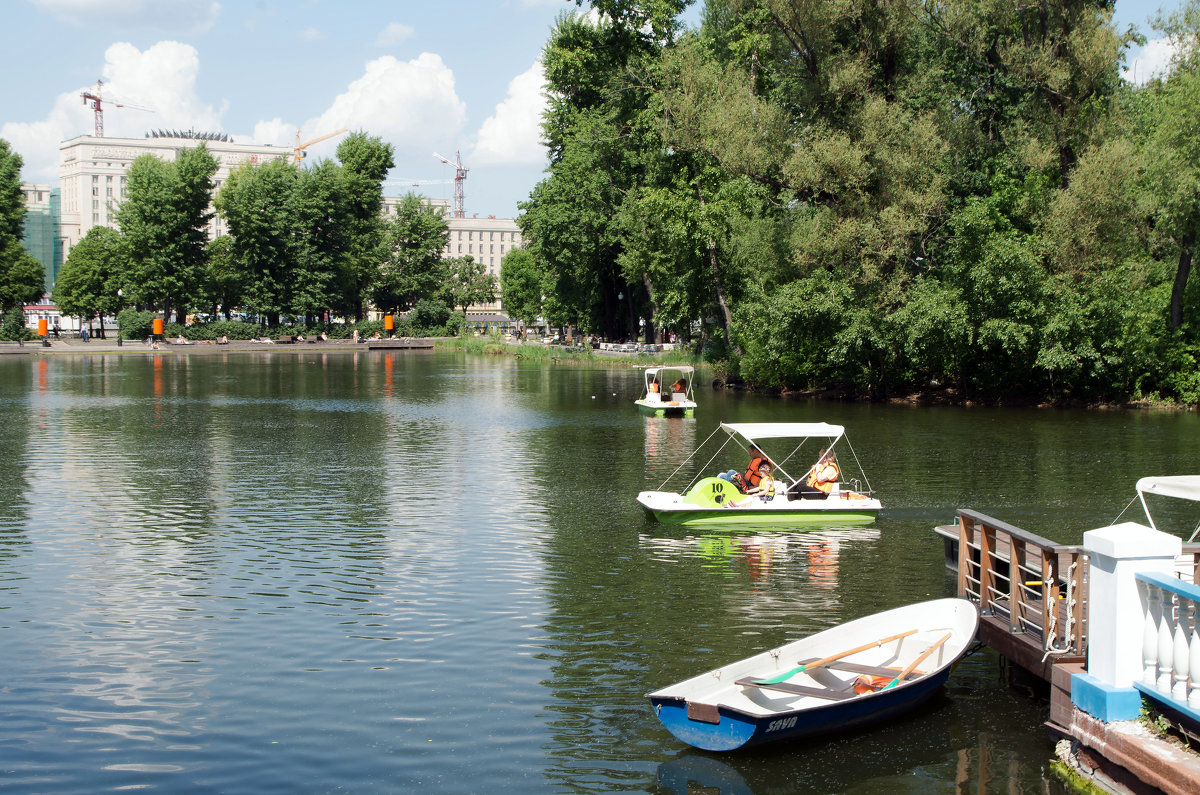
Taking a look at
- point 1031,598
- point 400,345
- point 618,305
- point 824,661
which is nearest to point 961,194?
point 1031,598

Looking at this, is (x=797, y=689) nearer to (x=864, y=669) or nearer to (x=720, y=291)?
(x=864, y=669)

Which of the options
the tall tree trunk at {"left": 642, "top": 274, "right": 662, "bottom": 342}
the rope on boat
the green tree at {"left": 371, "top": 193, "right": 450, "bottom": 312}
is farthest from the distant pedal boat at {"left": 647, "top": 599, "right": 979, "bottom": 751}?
the green tree at {"left": 371, "top": 193, "right": 450, "bottom": 312}

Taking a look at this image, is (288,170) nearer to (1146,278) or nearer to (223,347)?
(223,347)

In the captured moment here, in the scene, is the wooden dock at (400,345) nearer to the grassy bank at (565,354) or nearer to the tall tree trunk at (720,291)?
the grassy bank at (565,354)

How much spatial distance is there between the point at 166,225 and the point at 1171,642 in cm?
12040

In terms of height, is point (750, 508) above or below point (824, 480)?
below

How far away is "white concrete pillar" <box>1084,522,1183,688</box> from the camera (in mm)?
9625

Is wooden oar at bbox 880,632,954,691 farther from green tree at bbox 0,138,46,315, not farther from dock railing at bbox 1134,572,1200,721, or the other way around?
green tree at bbox 0,138,46,315

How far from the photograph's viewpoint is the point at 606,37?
69750 mm

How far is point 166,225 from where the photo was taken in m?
115

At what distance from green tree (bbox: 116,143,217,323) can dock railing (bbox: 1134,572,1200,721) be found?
11820 cm

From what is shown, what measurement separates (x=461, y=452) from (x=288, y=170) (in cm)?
10121

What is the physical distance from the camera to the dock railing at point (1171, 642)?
9.16 m

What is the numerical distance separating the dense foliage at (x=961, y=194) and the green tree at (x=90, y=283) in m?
88.4
